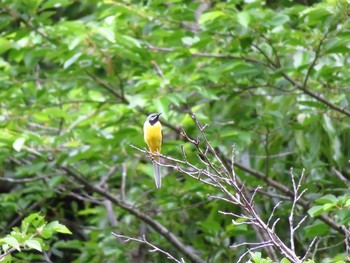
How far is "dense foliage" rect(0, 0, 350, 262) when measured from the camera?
530cm

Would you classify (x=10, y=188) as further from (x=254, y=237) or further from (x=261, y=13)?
(x=261, y=13)

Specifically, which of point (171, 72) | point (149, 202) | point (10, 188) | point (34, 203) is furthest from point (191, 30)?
point (10, 188)

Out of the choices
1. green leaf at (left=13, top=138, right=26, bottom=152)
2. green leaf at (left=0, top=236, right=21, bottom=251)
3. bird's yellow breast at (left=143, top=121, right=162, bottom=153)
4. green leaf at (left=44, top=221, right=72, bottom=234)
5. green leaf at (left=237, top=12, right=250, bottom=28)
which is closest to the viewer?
green leaf at (left=0, top=236, right=21, bottom=251)

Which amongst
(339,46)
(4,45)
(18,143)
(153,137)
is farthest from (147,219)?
(339,46)

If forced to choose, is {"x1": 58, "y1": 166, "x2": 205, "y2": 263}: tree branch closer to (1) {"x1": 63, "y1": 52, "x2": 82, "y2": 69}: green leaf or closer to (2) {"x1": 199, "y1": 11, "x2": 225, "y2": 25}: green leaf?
(1) {"x1": 63, "y1": 52, "x2": 82, "y2": 69}: green leaf

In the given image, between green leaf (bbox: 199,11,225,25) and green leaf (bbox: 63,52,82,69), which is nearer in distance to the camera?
green leaf (bbox: 199,11,225,25)

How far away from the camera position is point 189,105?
5.99 metres

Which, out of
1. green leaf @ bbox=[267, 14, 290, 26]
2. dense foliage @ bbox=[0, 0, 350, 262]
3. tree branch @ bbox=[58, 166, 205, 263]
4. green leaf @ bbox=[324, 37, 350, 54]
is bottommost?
tree branch @ bbox=[58, 166, 205, 263]

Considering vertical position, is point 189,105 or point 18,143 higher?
point 18,143

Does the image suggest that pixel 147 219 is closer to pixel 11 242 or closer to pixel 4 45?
pixel 4 45

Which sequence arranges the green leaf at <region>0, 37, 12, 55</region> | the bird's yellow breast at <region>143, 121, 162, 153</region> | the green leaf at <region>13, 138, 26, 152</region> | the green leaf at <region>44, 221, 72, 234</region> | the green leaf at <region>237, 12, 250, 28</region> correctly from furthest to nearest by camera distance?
the green leaf at <region>0, 37, 12, 55</region>, the green leaf at <region>13, 138, 26, 152</region>, the green leaf at <region>237, 12, 250, 28</region>, the bird's yellow breast at <region>143, 121, 162, 153</region>, the green leaf at <region>44, 221, 72, 234</region>

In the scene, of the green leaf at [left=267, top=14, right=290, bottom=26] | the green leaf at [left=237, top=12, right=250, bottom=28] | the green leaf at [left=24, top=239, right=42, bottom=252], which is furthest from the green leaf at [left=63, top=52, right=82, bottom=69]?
the green leaf at [left=24, top=239, right=42, bottom=252]

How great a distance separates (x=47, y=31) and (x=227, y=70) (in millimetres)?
1235

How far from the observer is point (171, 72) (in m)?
5.80
